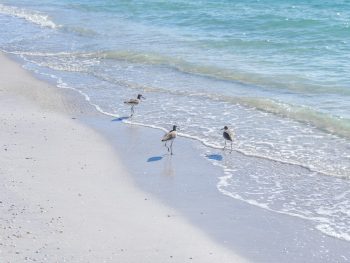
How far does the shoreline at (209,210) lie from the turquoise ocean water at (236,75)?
389 mm

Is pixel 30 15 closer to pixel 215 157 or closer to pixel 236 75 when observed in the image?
pixel 236 75

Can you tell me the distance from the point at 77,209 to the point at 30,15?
2788 centimetres

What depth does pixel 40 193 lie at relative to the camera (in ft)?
41.9

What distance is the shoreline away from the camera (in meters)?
11.2

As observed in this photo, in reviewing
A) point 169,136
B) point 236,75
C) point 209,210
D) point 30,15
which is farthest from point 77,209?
point 30,15

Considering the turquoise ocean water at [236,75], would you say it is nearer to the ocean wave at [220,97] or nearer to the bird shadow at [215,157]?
the ocean wave at [220,97]

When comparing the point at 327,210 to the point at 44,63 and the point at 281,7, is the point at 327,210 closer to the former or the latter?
the point at 44,63

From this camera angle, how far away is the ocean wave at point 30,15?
115 feet

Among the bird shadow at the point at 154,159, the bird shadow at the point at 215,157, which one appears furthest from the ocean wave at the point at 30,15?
the bird shadow at the point at 215,157

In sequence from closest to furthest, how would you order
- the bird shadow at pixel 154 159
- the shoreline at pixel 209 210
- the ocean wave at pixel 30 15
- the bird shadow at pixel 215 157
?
the shoreline at pixel 209 210, the bird shadow at pixel 154 159, the bird shadow at pixel 215 157, the ocean wave at pixel 30 15

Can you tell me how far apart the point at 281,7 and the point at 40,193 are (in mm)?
27648

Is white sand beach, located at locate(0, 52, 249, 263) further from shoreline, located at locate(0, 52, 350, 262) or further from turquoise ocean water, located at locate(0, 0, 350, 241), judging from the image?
turquoise ocean water, located at locate(0, 0, 350, 241)

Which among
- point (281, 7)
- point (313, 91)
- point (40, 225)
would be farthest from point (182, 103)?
point (281, 7)

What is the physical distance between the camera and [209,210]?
12625 mm
